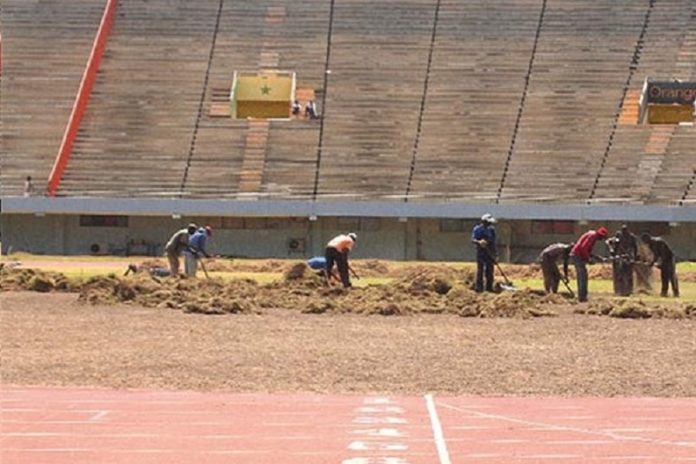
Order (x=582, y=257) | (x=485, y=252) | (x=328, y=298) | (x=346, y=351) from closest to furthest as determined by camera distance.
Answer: (x=346, y=351)
(x=328, y=298)
(x=582, y=257)
(x=485, y=252)

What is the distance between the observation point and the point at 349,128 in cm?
5028

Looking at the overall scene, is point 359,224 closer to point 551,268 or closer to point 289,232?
point 289,232

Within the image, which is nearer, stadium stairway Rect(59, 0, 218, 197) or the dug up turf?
the dug up turf

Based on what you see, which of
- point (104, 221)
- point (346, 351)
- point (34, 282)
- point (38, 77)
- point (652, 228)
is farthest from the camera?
point (38, 77)

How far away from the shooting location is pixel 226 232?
46844 millimetres

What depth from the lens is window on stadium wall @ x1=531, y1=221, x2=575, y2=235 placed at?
4566 cm

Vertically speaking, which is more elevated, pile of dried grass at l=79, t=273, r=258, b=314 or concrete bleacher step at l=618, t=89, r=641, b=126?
concrete bleacher step at l=618, t=89, r=641, b=126

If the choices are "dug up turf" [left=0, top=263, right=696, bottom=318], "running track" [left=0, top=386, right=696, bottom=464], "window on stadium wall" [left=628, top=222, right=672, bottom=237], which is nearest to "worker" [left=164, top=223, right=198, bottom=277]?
"dug up turf" [left=0, top=263, right=696, bottom=318]

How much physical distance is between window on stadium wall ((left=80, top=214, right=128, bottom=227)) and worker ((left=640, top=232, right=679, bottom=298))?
80.7 feet

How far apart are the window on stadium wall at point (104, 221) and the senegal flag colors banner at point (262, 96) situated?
7412 millimetres

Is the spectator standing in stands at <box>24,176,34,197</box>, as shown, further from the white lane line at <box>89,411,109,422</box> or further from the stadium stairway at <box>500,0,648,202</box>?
the white lane line at <box>89,411,109,422</box>

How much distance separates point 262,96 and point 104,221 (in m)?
9.08

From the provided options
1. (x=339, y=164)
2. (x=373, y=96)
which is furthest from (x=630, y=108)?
(x=339, y=164)

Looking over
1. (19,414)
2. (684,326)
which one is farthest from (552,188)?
(19,414)
